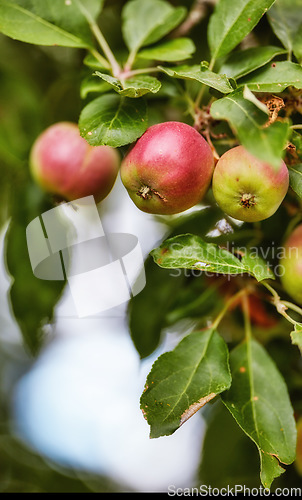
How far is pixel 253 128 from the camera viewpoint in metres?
0.69

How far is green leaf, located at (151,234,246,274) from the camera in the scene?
0.83 meters

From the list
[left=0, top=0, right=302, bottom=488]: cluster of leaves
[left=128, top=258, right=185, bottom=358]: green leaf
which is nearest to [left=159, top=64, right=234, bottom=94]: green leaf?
[left=0, top=0, right=302, bottom=488]: cluster of leaves

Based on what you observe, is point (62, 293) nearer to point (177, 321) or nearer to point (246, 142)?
point (177, 321)

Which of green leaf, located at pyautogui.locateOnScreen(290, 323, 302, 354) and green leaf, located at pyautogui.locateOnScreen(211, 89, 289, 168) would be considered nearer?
green leaf, located at pyautogui.locateOnScreen(211, 89, 289, 168)

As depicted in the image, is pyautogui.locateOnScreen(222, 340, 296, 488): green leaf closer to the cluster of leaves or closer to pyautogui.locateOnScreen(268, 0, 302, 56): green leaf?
the cluster of leaves

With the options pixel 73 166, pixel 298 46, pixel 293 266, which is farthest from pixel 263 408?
pixel 298 46

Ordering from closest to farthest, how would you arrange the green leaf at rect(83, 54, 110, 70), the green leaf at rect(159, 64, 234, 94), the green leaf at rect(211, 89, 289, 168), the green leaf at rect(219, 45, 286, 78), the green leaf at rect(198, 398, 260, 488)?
the green leaf at rect(211, 89, 289, 168) < the green leaf at rect(159, 64, 234, 94) < the green leaf at rect(219, 45, 286, 78) < the green leaf at rect(83, 54, 110, 70) < the green leaf at rect(198, 398, 260, 488)

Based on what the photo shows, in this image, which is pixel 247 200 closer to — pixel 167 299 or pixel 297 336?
pixel 297 336

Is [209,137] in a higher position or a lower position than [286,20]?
lower

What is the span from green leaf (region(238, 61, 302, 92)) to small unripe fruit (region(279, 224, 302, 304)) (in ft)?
1.04

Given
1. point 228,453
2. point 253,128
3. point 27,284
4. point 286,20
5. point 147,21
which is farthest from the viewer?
point 228,453

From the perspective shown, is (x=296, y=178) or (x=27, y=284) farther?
(x=27, y=284)

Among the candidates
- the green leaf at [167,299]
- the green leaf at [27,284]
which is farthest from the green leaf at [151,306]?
the green leaf at [27,284]

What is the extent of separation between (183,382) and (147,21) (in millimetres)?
864
